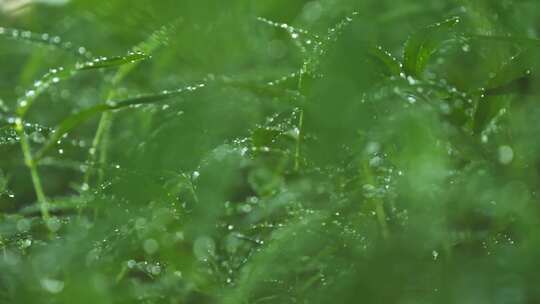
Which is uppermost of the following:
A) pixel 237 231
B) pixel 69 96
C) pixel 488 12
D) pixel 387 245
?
pixel 69 96

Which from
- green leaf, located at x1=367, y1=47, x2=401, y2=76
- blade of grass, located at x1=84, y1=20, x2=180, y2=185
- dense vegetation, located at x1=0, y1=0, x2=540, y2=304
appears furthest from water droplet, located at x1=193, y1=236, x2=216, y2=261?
green leaf, located at x1=367, y1=47, x2=401, y2=76

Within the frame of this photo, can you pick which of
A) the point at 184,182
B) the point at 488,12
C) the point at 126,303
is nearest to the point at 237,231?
the point at 184,182

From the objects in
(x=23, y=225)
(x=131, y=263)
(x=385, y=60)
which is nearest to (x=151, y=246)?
(x=131, y=263)

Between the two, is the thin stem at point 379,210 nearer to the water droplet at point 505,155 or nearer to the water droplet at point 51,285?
the water droplet at point 505,155

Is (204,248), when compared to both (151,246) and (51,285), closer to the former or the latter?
(151,246)

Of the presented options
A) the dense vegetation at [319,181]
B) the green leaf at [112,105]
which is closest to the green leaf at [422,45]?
the dense vegetation at [319,181]

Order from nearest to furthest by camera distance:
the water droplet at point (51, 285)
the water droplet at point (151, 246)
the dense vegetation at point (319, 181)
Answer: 1. the dense vegetation at point (319, 181)
2. the water droplet at point (51, 285)
3. the water droplet at point (151, 246)

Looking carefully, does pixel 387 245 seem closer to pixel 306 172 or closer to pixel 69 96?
pixel 306 172
